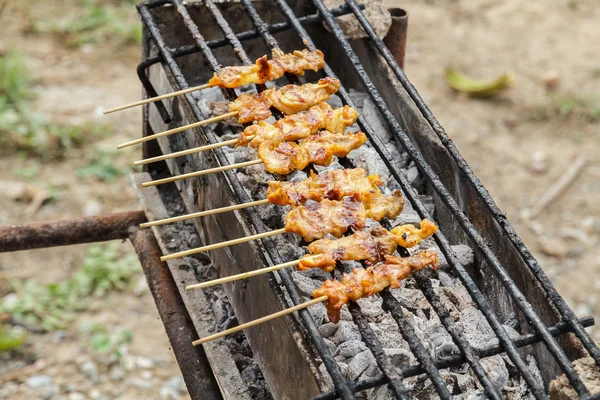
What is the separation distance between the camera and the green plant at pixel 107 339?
4.51m

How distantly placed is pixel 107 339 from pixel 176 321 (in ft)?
6.35

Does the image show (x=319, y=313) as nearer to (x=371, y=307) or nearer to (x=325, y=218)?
(x=371, y=307)

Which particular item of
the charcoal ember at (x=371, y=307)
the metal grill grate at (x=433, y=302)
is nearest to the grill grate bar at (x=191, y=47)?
the metal grill grate at (x=433, y=302)

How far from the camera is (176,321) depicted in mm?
2836

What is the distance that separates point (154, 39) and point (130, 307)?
2.44 metres

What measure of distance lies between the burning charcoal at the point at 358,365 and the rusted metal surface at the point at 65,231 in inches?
56.1

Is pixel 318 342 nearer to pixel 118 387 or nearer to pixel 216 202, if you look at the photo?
pixel 216 202

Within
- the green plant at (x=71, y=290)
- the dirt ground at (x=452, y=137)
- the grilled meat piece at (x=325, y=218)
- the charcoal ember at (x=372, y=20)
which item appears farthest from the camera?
the green plant at (x=71, y=290)

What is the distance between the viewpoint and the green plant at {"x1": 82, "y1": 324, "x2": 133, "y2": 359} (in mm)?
4508

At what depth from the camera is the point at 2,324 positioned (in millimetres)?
4594

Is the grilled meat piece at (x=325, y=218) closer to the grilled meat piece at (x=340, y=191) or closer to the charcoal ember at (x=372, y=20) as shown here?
the grilled meat piece at (x=340, y=191)

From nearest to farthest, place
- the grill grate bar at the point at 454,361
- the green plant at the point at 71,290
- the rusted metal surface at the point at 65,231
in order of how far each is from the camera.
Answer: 1. the grill grate bar at the point at 454,361
2. the rusted metal surface at the point at 65,231
3. the green plant at the point at 71,290

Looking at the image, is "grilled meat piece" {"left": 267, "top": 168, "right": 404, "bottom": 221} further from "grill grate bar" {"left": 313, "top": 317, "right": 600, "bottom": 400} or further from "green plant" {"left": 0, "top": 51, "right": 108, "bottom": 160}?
"green plant" {"left": 0, "top": 51, "right": 108, "bottom": 160}

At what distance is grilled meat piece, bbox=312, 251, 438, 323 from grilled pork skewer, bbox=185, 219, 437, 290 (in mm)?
61
